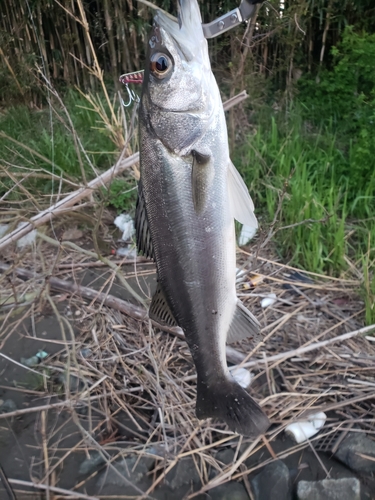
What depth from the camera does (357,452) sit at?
78.7 inches

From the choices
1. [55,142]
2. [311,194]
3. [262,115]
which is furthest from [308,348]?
[55,142]

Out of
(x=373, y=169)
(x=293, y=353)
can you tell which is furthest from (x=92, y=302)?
(x=373, y=169)

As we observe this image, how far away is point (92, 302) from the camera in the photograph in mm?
2857

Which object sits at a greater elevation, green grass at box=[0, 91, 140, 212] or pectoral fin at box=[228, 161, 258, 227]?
pectoral fin at box=[228, 161, 258, 227]

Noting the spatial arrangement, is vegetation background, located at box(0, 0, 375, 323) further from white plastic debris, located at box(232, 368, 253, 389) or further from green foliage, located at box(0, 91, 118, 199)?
white plastic debris, located at box(232, 368, 253, 389)

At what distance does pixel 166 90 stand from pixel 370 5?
4718 millimetres

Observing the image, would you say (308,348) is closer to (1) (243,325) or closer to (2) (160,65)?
(1) (243,325)

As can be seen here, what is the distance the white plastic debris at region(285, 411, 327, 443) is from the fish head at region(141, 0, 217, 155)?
1.64 meters

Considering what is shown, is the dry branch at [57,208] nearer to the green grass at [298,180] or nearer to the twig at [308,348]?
the green grass at [298,180]

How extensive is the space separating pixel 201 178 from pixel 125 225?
2572mm

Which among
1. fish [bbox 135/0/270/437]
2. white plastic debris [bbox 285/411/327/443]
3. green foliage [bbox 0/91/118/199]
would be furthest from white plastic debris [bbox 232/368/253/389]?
green foliage [bbox 0/91/118/199]

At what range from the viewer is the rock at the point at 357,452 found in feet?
6.45

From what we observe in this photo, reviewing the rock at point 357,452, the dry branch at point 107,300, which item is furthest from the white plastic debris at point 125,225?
the rock at point 357,452

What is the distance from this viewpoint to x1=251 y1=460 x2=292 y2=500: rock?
189 cm
